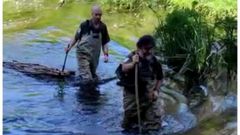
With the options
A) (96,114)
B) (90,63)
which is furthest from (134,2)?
(96,114)

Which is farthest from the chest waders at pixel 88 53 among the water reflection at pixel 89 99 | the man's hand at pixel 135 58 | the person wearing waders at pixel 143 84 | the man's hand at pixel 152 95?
the man's hand at pixel 135 58

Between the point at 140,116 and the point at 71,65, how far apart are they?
16.9 feet

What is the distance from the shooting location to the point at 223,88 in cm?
1063

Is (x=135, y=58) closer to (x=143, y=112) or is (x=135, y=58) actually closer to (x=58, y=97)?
(x=143, y=112)

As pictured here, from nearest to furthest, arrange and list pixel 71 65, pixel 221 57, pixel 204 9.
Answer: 1. pixel 221 57
2. pixel 71 65
3. pixel 204 9

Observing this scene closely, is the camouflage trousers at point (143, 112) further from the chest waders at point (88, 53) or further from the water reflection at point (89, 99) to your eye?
the chest waders at point (88, 53)

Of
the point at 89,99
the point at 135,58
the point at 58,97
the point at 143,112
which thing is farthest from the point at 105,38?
the point at 135,58

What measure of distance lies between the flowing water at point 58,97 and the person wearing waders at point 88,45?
0.32 metres

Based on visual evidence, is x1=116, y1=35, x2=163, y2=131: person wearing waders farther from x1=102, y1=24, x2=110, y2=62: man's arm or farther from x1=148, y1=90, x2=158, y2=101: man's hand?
x1=102, y1=24, x2=110, y2=62: man's arm

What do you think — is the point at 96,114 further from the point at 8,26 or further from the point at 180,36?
the point at 8,26

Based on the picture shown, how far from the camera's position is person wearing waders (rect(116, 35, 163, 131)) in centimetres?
770

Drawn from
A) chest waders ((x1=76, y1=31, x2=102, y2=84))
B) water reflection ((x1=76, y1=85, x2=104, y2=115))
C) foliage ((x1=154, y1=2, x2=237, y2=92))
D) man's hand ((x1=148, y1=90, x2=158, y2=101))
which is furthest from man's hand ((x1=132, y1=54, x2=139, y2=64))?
chest waders ((x1=76, y1=31, x2=102, y2=84))

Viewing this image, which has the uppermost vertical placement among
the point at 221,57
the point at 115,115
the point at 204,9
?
the point at 204,9

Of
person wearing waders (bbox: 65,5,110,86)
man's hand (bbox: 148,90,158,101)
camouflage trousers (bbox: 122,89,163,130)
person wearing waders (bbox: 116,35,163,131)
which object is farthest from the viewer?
person wearing waders (bbox: 65,5,110,86)
